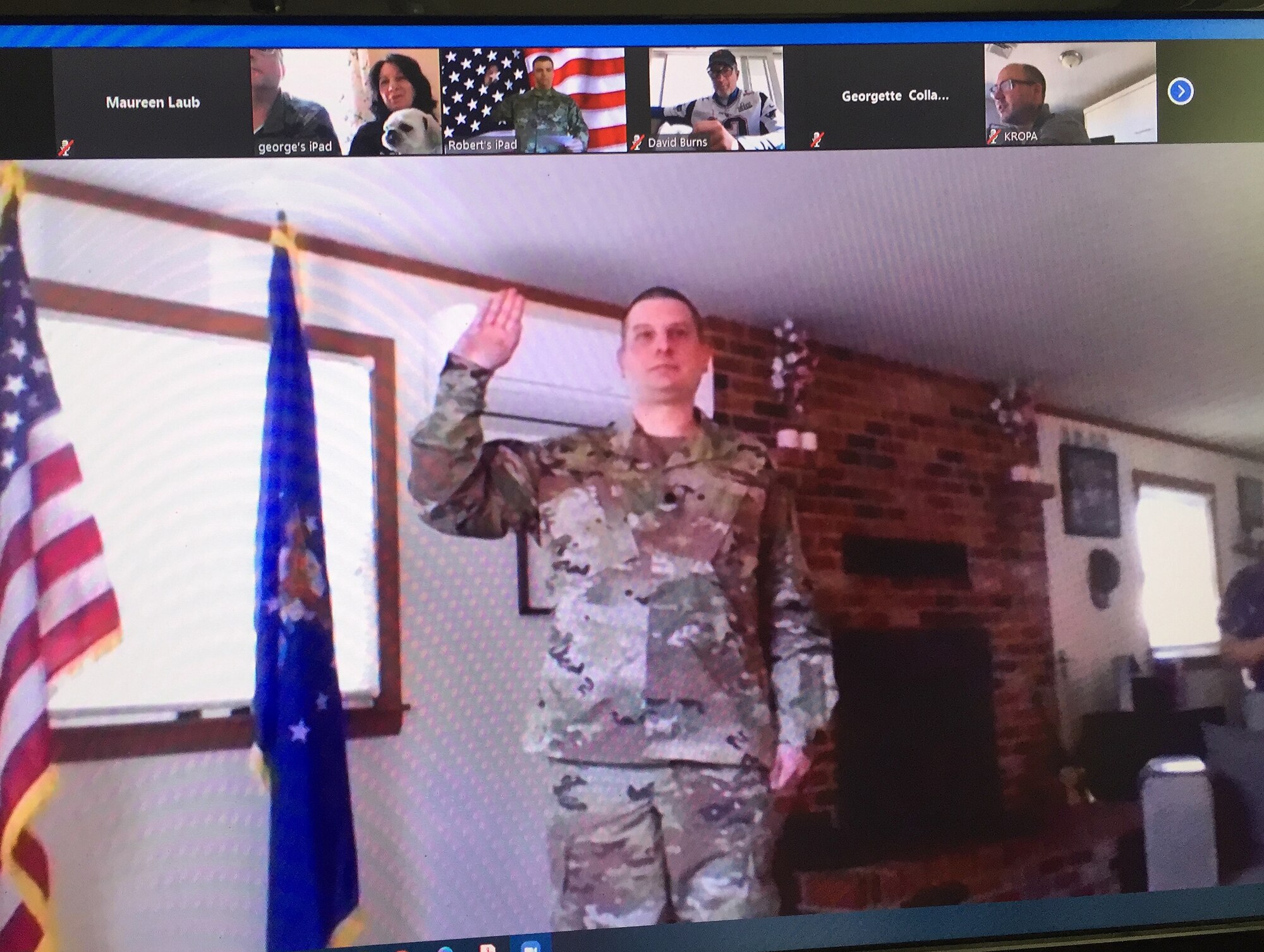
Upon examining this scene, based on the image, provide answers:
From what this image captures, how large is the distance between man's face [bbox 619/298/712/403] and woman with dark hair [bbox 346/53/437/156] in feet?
1.33

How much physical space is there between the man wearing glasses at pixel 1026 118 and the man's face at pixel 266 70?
101cm

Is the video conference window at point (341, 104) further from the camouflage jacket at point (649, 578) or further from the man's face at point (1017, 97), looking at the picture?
the man's face at point (1017, 97)

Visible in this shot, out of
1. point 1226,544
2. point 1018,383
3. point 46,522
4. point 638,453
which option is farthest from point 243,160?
point 1226,544

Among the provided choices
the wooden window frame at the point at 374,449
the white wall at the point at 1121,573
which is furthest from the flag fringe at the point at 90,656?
the white wall at the point at 1121,573

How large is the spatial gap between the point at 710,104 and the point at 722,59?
7cm

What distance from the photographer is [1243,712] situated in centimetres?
135

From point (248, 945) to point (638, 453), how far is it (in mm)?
825

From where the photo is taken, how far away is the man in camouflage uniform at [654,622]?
1249 mm

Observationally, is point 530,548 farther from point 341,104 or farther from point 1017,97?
point 1017,97

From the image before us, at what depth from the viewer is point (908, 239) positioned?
4.42 ft

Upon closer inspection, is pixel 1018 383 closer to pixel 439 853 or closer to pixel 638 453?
pixel 638 453

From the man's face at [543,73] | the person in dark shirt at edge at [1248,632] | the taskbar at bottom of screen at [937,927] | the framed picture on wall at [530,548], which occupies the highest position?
the man's face at [543,73]

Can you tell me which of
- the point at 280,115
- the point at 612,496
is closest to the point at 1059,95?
the point at 612,496

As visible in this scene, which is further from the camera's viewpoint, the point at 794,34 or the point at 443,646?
the point at 794,34
